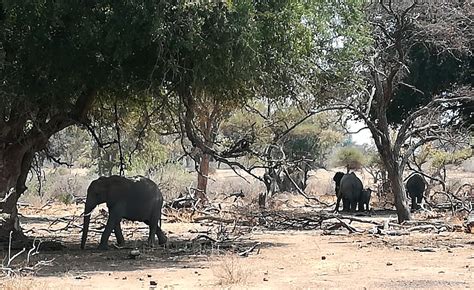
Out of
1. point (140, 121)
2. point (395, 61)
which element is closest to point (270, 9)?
point (140, 121)

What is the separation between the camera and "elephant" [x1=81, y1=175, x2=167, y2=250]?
1692 centimetres

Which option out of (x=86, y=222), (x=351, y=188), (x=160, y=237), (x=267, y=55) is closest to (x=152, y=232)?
(x=160, y=237)

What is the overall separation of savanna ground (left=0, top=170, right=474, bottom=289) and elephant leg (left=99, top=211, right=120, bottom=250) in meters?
0.24

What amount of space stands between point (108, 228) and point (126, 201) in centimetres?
83

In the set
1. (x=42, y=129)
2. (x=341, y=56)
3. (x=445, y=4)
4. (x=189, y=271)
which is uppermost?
(x=445, y=4)

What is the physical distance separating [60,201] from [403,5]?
18.7 meters

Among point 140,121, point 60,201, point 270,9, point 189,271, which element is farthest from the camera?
point 60,201

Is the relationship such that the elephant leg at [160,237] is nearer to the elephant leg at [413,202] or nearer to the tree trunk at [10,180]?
the tree trunk at [10,180]

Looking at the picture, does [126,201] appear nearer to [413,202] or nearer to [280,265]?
[280,265]

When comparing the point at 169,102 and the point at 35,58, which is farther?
the point at 169,102

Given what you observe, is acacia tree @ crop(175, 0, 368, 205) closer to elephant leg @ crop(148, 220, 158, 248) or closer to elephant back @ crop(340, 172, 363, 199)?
elephant leg @ crop(148, 220, 158, 248)

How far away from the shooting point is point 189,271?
12.9m

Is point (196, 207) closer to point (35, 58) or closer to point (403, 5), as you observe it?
point (403, 5)

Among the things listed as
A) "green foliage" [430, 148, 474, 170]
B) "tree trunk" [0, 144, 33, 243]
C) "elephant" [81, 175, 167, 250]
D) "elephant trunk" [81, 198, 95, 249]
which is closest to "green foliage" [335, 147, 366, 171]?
"green foliage" [430, 148, 474, 170]
